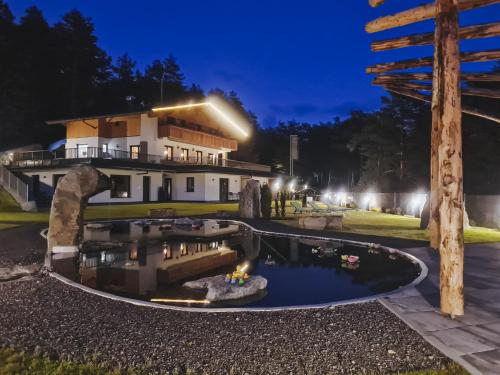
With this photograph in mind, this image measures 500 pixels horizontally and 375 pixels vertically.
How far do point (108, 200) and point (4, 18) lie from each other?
32.8 meters

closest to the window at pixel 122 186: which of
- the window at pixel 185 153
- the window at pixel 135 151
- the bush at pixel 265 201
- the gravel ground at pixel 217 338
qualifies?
the window at pixel 135 151

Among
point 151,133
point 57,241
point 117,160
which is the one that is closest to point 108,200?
point 117,160

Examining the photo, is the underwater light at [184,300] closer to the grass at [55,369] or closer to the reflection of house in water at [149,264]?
the reflection of house in water at [149,264]

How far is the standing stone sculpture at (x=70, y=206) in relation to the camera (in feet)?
29.5

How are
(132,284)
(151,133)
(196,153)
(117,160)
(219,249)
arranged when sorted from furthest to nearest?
1. (196,153)
2. (151,133)
3. (117,160)
4. (219,249)
5. (132,284)

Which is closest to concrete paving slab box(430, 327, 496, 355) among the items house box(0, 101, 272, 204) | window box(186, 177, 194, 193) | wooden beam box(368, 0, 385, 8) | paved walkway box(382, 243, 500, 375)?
paved walkway box(382, 243, 500, 375)

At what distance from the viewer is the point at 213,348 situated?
12.5ft

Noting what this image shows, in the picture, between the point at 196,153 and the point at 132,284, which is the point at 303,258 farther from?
the point at 196,153

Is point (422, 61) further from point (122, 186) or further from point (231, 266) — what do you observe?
point (122, 186)

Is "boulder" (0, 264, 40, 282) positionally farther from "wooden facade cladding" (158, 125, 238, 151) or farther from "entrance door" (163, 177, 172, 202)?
"entrance door" (163, 177, 172, 202)

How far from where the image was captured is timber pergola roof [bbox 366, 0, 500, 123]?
5.69 meters

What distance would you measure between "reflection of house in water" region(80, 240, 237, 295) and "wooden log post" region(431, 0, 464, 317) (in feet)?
15.7

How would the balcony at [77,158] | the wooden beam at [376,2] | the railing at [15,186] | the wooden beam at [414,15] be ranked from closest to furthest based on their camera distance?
1. the wooden beam at [414,15]
2. the wooden beam at [376,2]
3. the railing at [15,186]
4. the balcony at [77,158]

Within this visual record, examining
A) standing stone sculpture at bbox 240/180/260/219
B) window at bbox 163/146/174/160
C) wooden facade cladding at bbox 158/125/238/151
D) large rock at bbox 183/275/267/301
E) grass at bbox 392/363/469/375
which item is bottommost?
large rock at bbox 183/275/267/301
